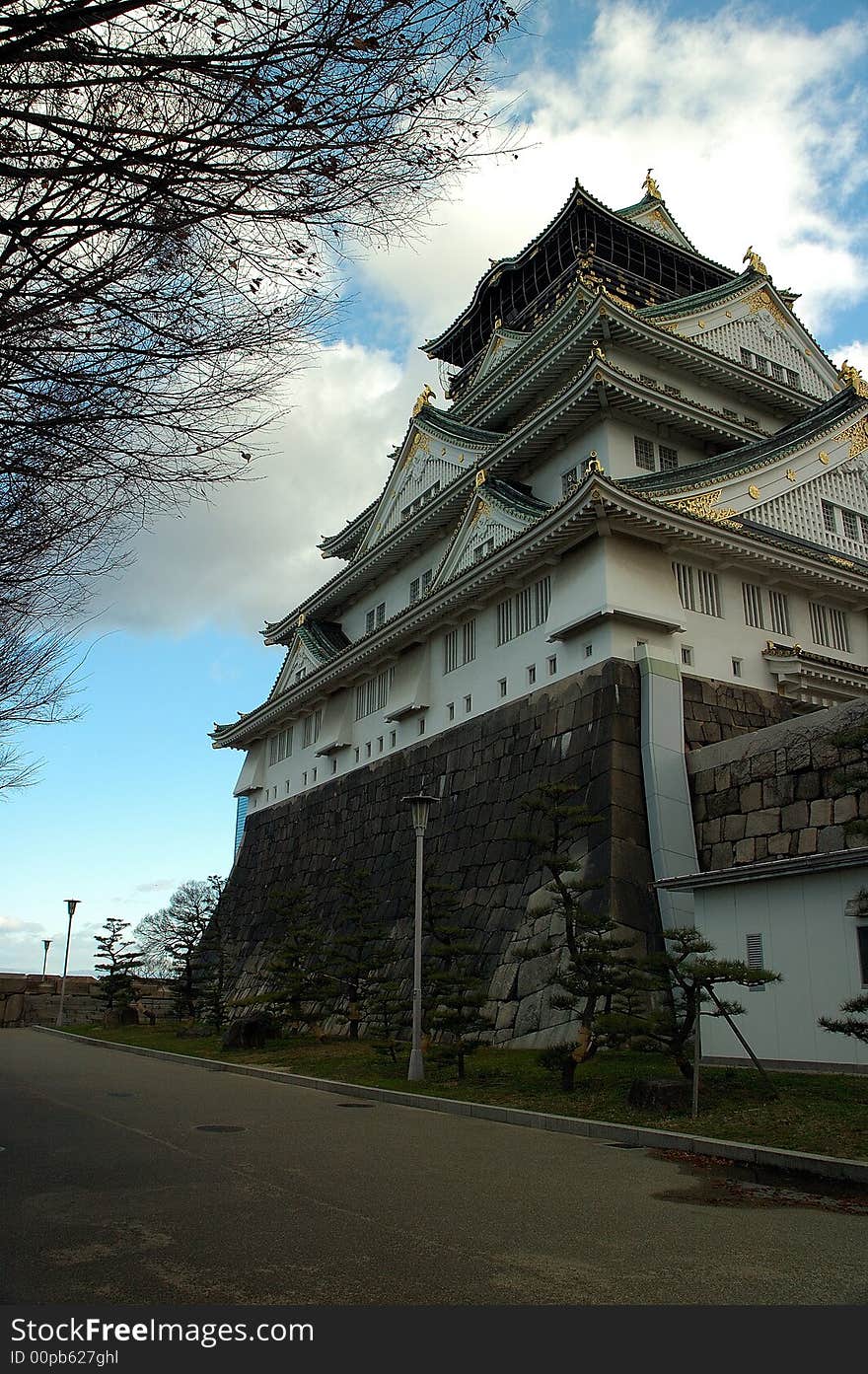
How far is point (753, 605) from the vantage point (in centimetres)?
2216

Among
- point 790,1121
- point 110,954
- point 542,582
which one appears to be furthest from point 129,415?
point 110,954

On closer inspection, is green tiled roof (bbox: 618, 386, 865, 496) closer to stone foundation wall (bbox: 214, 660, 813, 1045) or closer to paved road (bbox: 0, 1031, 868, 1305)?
stone foundation wall (bbox: 214, 660, 813, 1045)

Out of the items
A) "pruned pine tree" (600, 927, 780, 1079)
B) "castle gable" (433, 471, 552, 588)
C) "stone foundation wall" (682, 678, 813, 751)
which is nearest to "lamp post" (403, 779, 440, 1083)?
"pruned pine tree" (600, 927, 780, 1079)

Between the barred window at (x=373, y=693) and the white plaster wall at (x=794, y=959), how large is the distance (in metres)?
16.0

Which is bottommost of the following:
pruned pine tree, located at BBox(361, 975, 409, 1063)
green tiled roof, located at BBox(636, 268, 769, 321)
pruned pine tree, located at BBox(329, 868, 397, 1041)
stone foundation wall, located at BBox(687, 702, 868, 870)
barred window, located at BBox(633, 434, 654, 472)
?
pruned pine tree, located at BBox(361, 975, 409, 1063)

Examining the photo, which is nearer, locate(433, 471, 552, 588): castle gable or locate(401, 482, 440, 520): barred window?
locate(433, 471, 552, 588): castle gable

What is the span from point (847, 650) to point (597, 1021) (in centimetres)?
1387

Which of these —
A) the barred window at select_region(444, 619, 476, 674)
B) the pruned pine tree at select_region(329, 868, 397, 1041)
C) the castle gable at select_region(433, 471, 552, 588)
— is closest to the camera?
the pruned pine tree at select_region(329, 868, 397, 1041)

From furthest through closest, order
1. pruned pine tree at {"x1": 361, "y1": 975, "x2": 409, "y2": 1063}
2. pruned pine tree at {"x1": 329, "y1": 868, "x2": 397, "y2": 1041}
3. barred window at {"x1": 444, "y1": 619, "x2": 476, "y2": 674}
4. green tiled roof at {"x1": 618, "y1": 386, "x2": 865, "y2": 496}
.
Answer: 1. barred window at {"x1": 444, "y1": 619, "x2": 476, "y2": 674}
2. green tiled roof at {"x1": 618, "y1": 386, "x2": 865, "y2": 496}
3. pruned pine tree at {"x1": 329, "y1": 868, "x2": 397, "y2": 1041}
4. pruned pine tree at {"x1": 361, "y1": 975, "x2": 409, "y2": 1063}

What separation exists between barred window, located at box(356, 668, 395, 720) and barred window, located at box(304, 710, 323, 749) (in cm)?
300

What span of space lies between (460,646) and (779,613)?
7854 millimetres

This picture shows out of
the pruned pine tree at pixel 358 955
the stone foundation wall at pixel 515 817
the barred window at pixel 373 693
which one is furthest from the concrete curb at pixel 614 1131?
the barred window at pixel 373 693

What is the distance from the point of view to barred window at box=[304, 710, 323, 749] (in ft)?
111

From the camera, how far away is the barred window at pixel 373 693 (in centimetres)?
2942
